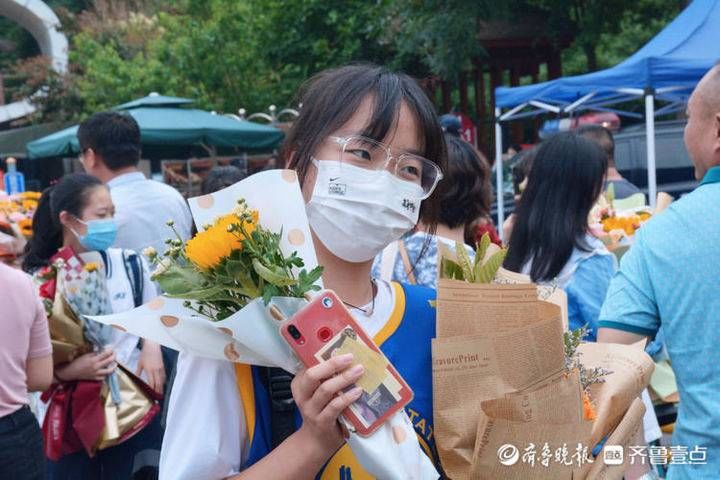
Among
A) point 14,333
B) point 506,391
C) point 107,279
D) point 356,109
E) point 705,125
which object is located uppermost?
point 356,109

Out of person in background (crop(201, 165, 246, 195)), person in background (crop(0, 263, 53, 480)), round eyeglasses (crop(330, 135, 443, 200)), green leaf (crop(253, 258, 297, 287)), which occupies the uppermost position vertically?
round eyeglasses (crop(330, 135, 443, 200))

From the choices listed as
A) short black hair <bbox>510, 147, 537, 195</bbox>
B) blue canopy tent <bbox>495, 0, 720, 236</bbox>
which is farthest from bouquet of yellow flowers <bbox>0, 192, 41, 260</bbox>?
blue canopy tent <bbox>495, 0, 720, 236</bbox>

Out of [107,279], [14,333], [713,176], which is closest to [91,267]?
[107,279]

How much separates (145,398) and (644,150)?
9085 mm

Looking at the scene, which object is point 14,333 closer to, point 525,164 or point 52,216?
point 52,216

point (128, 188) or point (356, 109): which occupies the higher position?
point (356, 109)

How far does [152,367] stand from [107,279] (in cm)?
48

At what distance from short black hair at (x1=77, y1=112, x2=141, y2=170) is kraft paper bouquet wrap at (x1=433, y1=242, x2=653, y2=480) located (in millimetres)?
4079

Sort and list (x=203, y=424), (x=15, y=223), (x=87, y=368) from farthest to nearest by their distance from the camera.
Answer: (x=15, y=223), (x=87, y=368), (x=203, y=424)

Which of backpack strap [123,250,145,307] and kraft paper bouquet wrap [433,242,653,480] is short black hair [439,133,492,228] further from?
kraft paper bouquet wrap [433,242,653,480]

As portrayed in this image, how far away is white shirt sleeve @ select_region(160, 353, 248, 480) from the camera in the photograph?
1.70 m

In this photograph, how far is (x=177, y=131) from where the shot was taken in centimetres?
1188

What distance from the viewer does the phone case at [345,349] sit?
1.62 meters

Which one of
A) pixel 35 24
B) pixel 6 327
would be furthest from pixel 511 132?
pixel 6 327
